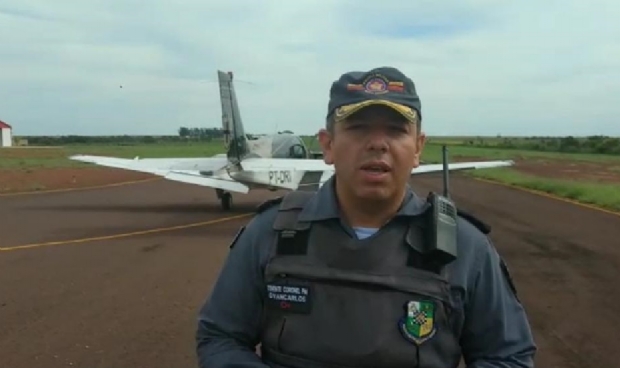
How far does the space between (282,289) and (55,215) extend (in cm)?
1724

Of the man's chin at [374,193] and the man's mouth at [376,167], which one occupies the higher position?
the man's mouth at [376,167]

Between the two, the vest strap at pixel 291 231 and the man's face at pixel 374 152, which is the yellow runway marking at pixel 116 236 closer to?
the vest strap at pixel 291 231

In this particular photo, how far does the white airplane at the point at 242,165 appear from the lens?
19922mm

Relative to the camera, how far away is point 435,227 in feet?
6.91

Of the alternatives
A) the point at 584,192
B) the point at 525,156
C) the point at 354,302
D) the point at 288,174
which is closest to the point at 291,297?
the point at 354,302

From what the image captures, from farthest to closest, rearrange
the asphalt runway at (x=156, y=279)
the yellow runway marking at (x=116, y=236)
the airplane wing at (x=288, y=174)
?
1. the airplane wing at (x=288, y=174)
2. the yellow runway marking at (x=116, y=236)
3. the asphalt runway at (x=156, y=279)

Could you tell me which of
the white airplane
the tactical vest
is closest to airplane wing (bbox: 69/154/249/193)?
the white airplane

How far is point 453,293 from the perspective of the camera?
2102 millimetres

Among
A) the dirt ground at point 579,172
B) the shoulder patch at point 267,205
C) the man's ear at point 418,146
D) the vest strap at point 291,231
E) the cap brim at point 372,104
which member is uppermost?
the cap brim at point 372,104

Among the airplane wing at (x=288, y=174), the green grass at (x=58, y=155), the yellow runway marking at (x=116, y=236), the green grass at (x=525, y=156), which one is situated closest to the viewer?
the yellow runway marking at (x=116, y=236)

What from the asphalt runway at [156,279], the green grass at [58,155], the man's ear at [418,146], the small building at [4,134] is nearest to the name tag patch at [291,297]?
the man's ear at [418,146]

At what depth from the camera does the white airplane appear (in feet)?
65.4

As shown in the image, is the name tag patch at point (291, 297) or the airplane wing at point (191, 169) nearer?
the name tag patch at point (291, 297)

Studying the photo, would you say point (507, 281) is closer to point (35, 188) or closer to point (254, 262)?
point (254, 262)
